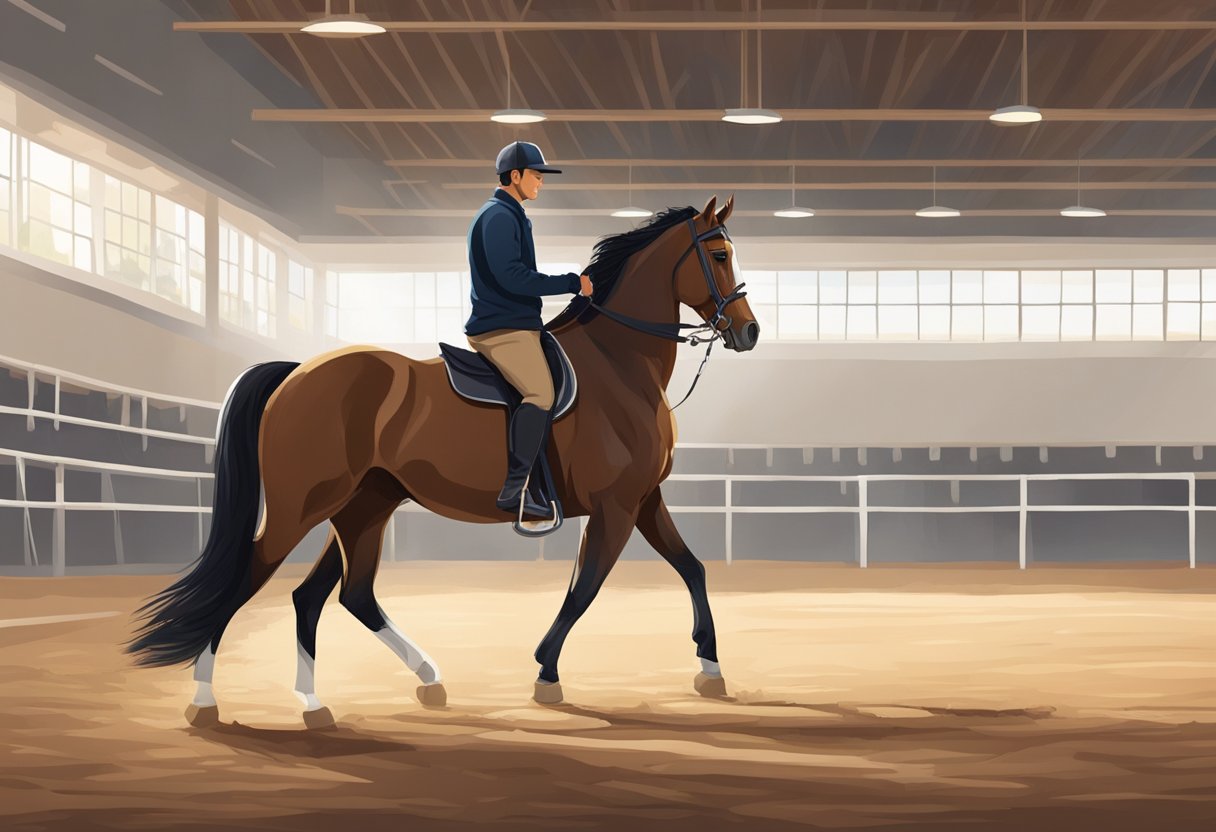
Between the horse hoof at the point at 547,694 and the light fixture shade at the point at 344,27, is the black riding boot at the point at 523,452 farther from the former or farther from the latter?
the light fixture shade at the point at 344,27

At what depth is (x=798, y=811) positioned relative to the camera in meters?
3.20

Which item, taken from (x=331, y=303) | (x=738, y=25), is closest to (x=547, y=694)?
(x=738, y=25)

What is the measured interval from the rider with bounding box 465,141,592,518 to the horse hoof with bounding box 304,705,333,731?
0.88m

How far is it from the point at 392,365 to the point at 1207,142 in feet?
45.2

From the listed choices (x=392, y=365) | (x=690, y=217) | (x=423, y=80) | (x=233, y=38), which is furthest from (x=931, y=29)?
(x=392, y=365)

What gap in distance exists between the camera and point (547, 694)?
4.95 meters

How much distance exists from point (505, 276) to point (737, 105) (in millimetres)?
9743

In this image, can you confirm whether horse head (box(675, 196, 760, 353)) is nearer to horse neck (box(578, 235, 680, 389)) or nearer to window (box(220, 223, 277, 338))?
horse neck (box(578, 235, 680, 389))

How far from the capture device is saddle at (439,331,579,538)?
15.5 ft

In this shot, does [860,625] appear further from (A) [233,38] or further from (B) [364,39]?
(A) [233,38]

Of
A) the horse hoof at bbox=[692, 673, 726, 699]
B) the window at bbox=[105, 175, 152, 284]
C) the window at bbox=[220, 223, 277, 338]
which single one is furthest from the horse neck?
the window at bbox=[220, 223, 277, 338]

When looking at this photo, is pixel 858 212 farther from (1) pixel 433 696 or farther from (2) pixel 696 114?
(1) pixel 433 696

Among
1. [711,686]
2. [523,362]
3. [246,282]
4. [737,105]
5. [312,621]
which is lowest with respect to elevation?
[711,686]

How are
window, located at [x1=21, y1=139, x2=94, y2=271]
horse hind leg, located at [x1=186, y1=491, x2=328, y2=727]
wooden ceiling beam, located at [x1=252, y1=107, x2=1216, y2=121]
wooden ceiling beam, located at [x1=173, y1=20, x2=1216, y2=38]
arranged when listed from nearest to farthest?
1. horse hind leg, located at [x1=186, y1=491, x2=328, y2=727]
2. window, located at [x1=21, y1=139, x2=94, y2=271]
3. wooden ceiling beam, located at [x1=173, y1=20, x2=1216, y2=38]
4. wooden ceiling beam, located at [x1=252, y1=107, x2=1216, y2=121]
